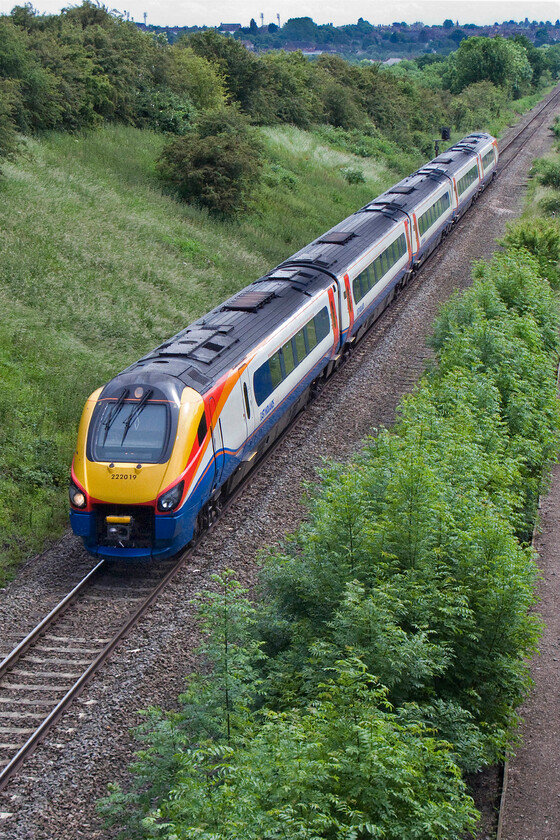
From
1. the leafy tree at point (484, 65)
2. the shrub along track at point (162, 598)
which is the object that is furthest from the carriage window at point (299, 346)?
the leafy tree at point (484, 65)

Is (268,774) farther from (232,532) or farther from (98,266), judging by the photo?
(98,266)

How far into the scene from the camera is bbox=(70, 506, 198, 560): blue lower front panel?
11.5 meters

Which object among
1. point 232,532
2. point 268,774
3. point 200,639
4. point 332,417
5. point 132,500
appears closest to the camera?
point 268,774

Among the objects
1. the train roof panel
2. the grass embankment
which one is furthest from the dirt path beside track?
the grass embankment

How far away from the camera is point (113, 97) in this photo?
33.4 meters

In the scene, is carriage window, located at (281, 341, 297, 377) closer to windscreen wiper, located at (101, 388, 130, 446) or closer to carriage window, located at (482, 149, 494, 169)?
windscreen wiper, located at (101, 388, 130, 446)

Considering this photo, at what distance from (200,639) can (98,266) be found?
14.0 m

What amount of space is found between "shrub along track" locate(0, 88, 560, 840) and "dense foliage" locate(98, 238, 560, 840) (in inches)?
21.6

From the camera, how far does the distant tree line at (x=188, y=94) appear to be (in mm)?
28812

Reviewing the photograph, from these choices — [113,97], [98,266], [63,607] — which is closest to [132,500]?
[63,607]

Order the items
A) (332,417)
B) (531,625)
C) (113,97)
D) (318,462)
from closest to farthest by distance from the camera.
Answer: (531,625)
(318,462)
(332,417)
(113,97)

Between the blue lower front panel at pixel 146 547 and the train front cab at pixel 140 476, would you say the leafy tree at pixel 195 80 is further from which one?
the blue lower front panel at pixel 146 547

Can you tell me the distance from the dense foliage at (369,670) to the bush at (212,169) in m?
18.6

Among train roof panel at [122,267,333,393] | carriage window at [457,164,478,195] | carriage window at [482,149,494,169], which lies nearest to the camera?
train roof panel at [122,267,333,393]
